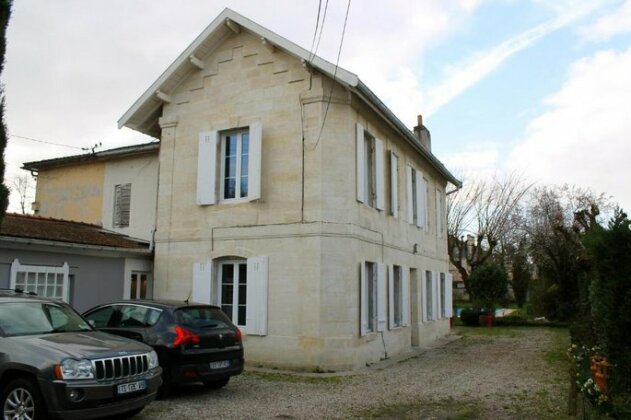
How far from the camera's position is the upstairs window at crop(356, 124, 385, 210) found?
13.0m

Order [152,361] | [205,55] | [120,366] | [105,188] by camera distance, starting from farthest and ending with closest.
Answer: [105,188]
[205,55]
[152,361]
[120,366]

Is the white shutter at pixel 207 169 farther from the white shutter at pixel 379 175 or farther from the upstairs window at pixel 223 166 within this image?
the white shutter at pixel 379 175

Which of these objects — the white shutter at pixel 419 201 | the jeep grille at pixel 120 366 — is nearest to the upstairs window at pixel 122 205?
the white shutter at pixel 419 201

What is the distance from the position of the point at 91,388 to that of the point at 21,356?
87cm

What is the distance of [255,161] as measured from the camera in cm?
1216

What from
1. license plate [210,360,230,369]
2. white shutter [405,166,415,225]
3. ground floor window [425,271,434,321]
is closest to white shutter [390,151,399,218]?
white shutter [405,166,415,225]

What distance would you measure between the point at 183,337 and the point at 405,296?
8.69m

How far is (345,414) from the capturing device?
767 cm

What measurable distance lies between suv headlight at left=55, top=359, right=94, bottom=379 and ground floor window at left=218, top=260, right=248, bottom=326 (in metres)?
6.41

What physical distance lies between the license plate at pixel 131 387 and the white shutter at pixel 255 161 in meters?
6.18

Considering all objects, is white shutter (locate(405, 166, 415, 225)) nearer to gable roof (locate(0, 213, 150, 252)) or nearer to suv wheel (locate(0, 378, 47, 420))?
gable roof (locate(0, 213, 150, 252))

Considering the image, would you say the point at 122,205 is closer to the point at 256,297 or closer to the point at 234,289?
the point at 234,289

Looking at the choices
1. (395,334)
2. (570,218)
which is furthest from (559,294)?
(395,334)

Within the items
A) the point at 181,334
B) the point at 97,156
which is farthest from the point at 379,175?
the point at 97,156
